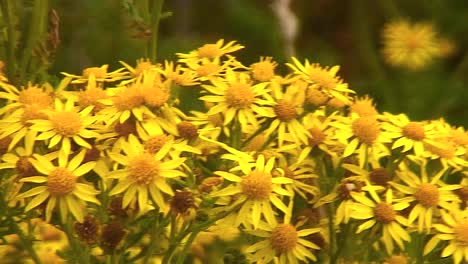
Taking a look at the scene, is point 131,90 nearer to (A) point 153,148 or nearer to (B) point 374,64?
(A) point 153,148

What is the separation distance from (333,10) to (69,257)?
3.35 metres

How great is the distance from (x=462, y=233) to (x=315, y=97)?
27cm

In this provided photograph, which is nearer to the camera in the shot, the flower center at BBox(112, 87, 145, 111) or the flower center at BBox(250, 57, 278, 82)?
the flower center at BBox(112, 87, 145, 111)

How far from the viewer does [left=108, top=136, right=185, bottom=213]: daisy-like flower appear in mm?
1154

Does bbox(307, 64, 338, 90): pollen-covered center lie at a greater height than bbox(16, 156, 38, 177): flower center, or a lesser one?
greater

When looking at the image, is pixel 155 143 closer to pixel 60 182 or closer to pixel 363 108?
pixel 60 182

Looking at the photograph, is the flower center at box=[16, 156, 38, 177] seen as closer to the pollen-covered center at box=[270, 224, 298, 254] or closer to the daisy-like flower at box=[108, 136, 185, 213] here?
the daisy-like flower at box=[108, 136, 185, 213]

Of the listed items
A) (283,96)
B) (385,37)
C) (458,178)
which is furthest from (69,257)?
(385,37)

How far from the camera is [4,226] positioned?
4.22ft

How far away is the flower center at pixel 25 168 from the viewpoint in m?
1.19

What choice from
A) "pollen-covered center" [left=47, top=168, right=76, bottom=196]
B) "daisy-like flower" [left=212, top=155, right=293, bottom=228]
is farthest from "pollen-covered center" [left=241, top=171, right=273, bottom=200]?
"pollen-covered center" [left=47, top=168, right=76, bottom=196]

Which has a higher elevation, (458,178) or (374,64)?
(374,64)

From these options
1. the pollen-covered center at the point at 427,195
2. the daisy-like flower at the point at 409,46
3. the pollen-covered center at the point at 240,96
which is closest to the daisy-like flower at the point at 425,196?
the pollen-covered center at the point at 427,195

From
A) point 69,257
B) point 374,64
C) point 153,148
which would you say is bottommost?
point 69,257
